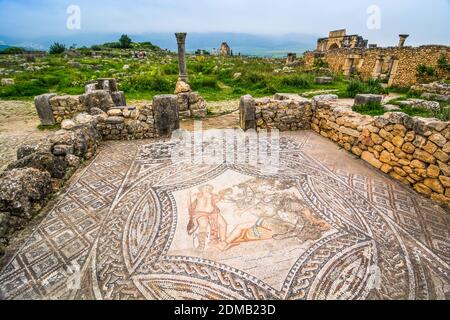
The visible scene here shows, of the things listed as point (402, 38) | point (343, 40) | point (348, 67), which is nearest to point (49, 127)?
point (348, 67)

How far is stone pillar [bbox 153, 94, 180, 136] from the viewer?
20.0ft

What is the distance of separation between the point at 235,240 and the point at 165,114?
14.4 ft

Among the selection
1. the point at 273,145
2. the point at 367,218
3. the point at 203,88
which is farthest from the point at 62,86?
the point at 367,218

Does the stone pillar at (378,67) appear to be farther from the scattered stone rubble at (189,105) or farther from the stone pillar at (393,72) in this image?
the scattered stone rubble at (189,105)

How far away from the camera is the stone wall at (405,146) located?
136 inches

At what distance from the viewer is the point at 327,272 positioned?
7.72 ft

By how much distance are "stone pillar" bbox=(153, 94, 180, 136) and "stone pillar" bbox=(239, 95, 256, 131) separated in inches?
72.1

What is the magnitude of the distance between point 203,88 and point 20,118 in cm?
792

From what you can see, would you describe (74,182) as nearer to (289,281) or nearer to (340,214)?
(289,281)

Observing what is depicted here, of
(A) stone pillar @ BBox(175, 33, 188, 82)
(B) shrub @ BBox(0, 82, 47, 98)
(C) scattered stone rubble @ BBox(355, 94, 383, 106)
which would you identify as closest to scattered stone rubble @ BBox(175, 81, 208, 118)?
(A) stone pillar @ BBox(175, 33, 188, 82)

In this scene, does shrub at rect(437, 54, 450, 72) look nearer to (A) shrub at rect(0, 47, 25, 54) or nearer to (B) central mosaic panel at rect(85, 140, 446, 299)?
(B) central mosaic panel at rect(85, 140, 446, 299)

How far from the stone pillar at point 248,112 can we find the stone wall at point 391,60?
12.2 m
